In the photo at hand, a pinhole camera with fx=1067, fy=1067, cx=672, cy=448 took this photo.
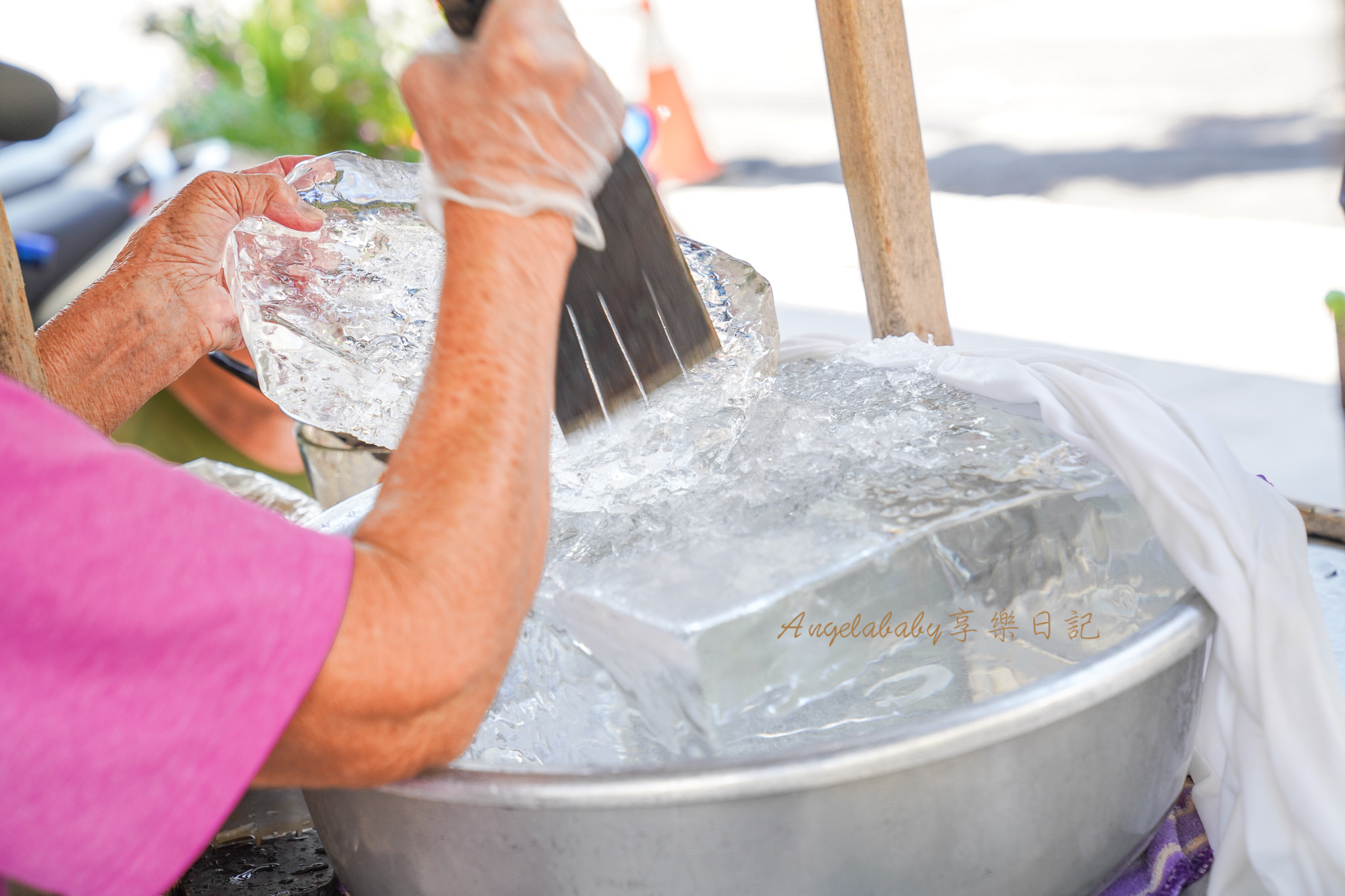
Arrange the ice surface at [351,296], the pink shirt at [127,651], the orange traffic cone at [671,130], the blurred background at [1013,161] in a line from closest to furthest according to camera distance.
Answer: the pink shirt at [127,651] < the ice surface at [351,296] < the blurred background at [1013,161] < the orange traffic cone at [671,130]

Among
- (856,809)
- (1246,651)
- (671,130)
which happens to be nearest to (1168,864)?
(1246,651)

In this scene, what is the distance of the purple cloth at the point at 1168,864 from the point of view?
699 mm

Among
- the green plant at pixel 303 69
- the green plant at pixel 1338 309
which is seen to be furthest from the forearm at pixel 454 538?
the green plant at pixel 303 69

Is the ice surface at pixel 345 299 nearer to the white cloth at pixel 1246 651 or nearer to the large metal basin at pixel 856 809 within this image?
the large metal basin at pixel 856 809

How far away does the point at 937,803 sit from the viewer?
533mm

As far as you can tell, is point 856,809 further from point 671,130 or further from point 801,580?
point 671,130

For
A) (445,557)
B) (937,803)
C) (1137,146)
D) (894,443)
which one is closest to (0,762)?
(445,557)

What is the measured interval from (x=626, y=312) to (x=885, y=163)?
0.40m

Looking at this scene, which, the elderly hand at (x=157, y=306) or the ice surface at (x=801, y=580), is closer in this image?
the ice surface at (x=801, y=580)

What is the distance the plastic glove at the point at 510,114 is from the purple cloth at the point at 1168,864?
551 mm

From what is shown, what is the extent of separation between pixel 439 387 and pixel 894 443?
371 millimetres

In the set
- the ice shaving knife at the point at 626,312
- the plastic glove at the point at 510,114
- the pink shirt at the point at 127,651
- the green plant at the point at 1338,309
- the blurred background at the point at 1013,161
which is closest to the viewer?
the pink shirt at the point at 127,651

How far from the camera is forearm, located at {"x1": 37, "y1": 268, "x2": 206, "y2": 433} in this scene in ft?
3.04

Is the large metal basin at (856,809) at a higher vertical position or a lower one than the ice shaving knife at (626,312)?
lower
